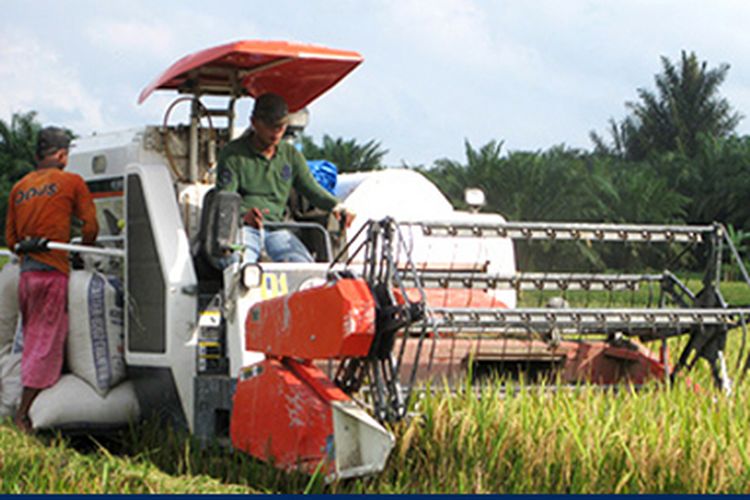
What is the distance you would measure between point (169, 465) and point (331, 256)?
167 centimetres

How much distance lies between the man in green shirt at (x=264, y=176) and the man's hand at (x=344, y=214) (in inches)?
13.9

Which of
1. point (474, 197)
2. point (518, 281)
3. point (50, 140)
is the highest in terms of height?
point (50, 140)

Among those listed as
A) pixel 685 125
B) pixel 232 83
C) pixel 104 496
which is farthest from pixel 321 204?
pixel 685 125

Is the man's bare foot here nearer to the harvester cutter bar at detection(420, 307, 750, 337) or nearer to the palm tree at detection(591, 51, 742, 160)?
the harvester cutter bar at detection(420, 307, 750, 337)

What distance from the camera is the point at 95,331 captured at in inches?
270

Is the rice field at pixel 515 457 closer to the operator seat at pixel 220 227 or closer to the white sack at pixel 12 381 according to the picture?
the operator seat at pixel 220 227

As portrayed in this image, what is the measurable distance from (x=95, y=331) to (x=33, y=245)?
0.64 metres

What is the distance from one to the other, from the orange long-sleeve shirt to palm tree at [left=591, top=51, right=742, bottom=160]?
50760mm

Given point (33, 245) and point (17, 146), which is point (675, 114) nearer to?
point (17, 146)

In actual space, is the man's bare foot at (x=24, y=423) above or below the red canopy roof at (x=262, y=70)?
below

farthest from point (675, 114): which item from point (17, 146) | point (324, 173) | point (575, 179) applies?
point (324, 173)

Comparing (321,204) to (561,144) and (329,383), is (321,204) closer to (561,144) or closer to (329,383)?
(329,383)

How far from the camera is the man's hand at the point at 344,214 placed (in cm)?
713

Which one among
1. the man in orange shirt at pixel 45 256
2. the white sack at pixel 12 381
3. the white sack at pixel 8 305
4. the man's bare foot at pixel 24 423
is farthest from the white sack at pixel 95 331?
the white sack at pixel 8 305
